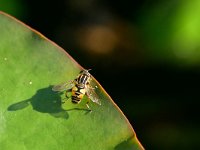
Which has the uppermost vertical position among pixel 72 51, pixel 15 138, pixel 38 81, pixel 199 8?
pixel 199 8

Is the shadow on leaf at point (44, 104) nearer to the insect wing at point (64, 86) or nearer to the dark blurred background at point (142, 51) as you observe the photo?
the insect wing at point (64, 86)

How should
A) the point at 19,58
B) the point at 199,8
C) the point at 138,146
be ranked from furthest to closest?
the point at 199,8
the point at 19,58
the point at 138,146

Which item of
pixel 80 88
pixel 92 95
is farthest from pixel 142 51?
pixel 92 95

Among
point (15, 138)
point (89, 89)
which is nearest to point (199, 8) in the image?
point (89, 89)

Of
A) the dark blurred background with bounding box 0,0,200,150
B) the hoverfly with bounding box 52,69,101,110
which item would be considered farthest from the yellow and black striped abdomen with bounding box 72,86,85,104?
the dark blurred background with bounding box 0,0,200,150

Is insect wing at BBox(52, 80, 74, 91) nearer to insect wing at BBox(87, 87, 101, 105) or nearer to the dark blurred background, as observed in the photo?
insect wing at BBox(87, 87, 101, 105)

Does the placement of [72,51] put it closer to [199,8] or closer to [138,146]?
[199,8]

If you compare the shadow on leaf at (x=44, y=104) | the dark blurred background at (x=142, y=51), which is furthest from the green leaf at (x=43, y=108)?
the dark blurred background at (x=142, y=51)

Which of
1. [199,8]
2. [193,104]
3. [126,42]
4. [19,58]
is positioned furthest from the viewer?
[126,42]
